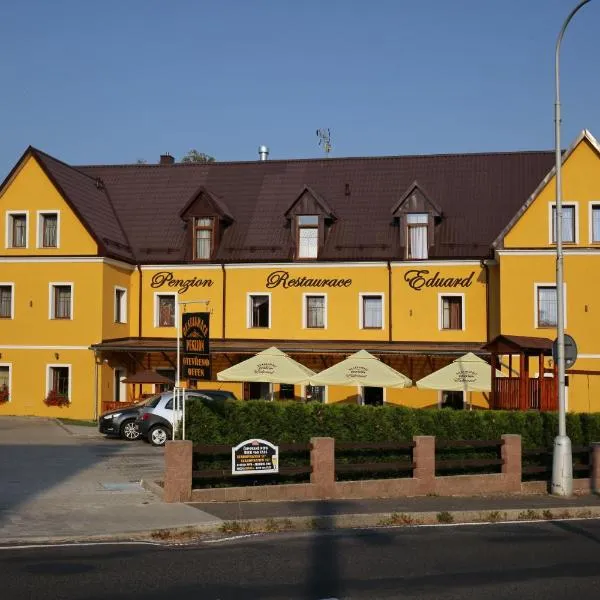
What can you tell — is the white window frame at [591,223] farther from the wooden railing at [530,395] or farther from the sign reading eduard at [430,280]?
the wooden railing at [530,395]

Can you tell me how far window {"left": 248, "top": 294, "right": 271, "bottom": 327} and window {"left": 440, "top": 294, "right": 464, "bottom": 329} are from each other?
704 cm

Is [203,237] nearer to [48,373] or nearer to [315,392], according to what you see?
[315,392]

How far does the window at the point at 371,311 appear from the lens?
35875 millimetres

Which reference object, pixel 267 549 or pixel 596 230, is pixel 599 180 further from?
pixel 267 549

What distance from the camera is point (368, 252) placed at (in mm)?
36031

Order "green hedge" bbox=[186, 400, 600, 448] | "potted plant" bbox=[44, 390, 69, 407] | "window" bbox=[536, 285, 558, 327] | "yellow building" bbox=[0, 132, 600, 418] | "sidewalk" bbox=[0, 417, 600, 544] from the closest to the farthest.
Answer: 1. "sidewalk" bbox=[0, 417, 600, 544]
2. "green hedge" bbox=[186, 400, 600, 448]
3. "window" bbox=[536, 285, 558, 327]
4. "yellow building" bbox=[0, 132, 600, 418]
5. "potted plant" bbox=[44, 390, 69, 407]

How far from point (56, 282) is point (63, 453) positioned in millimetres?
12935

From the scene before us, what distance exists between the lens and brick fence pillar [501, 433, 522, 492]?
18.5 m

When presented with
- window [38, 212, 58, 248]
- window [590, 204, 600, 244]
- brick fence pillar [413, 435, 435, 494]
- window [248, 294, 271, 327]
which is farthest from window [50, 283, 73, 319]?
brick fence pillar [413, 435, 435, 494]

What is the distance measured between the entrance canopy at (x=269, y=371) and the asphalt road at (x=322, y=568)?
48.9 ft

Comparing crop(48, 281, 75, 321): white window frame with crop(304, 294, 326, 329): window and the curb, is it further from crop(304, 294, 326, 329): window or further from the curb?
the curb

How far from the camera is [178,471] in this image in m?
15.7

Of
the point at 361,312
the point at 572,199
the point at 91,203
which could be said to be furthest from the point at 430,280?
the point at 91,203

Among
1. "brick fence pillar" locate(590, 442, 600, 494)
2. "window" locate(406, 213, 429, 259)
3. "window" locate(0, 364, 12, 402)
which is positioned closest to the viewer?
"brick fence pillar" locate(590, 442, 600, 494)
